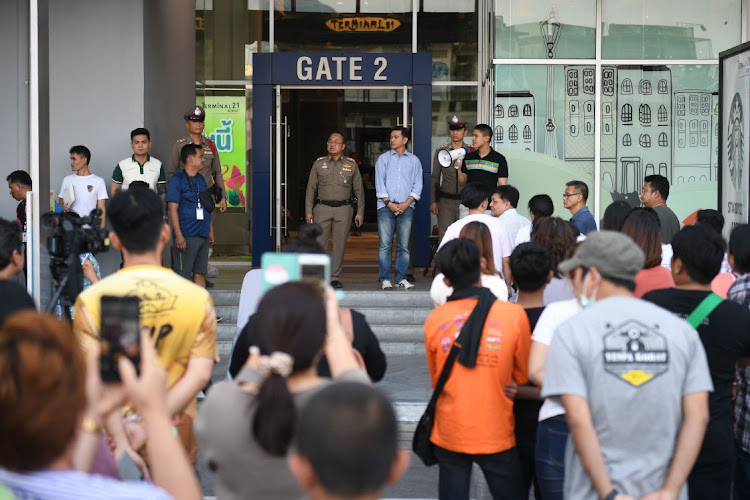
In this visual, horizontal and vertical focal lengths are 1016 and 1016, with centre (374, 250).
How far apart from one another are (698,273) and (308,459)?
2.62 meters

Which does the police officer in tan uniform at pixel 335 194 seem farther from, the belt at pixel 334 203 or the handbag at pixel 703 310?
the handbag at pixel 703 310

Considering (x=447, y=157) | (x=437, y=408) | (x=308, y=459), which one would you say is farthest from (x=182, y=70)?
(x=308, y=459)

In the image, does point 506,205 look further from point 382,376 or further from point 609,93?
point 382,376

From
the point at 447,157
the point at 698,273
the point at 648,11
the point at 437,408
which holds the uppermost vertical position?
the point at 648,11

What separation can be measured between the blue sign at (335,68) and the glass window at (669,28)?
2.81 m

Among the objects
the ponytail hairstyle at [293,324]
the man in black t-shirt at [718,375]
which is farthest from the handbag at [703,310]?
the ponytail hairstyle at [293,324]

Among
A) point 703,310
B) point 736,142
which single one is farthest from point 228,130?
point 703,310

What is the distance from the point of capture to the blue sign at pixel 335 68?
43.4 feet

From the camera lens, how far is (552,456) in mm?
4074

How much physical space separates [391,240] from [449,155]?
1172mm

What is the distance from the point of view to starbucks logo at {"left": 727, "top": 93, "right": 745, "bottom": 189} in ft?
25.5

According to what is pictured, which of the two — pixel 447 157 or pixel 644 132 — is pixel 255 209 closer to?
pixel 447 157

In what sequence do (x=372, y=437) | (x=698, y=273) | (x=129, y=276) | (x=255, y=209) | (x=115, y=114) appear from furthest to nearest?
(x=255, y=209), (x=115, y=114), (x=698, y=273), (x=129, y=276), (x=372, y=437)

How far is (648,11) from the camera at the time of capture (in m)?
12.1
